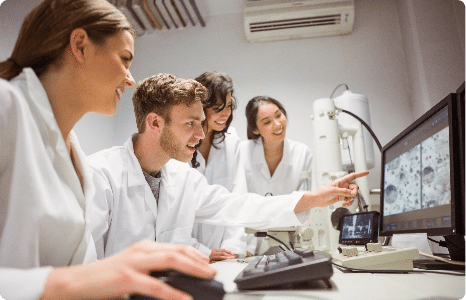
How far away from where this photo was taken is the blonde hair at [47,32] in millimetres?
642

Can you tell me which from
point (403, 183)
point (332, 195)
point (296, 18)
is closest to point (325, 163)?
point (332, 195)

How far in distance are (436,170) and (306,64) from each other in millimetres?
2452

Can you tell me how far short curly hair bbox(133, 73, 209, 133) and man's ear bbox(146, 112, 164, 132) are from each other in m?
0.02

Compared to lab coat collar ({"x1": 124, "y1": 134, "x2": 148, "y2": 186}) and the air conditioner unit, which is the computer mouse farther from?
the air conditioner unit

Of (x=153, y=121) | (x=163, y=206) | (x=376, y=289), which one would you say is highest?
(x=153, y=121)

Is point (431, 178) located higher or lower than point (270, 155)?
lower

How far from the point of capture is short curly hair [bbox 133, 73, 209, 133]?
137cm

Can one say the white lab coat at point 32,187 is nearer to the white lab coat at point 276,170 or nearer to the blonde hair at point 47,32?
the blonde hair at point 47,32

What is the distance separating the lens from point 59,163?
610 mm

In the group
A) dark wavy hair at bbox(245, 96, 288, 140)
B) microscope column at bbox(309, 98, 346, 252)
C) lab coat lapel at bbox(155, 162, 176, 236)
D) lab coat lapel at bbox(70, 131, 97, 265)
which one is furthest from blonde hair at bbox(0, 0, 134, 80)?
dark wavy hair at bbox(245, 96, 288, 140)

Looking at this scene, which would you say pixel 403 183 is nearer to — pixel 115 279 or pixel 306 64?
pixel 115 279

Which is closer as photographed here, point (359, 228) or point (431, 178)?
point (431, 178)

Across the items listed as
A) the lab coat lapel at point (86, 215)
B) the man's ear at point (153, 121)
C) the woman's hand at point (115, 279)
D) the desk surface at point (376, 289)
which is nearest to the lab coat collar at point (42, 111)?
the lab coat lapel at point (86, 215)

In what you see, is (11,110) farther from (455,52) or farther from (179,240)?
(455,52)
